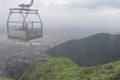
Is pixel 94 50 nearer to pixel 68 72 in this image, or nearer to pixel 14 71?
pixel 14 71

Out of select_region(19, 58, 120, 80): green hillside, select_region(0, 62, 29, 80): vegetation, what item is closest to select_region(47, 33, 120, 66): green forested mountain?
select_region(0, 62, 29, 80): vegetation

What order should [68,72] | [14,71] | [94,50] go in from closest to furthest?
[68,72] → [14,71] → [94,50]

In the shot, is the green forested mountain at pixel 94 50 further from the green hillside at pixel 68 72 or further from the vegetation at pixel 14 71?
the green hillside at pixel 68 72

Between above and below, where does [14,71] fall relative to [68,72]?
below

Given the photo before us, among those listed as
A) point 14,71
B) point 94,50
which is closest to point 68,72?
point 14,71

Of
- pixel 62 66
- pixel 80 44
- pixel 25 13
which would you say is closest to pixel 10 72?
pixel 62 66

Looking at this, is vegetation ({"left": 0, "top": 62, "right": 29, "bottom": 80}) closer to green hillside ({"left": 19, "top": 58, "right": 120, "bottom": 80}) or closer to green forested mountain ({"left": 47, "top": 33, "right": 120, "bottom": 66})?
green hillside ({"left": 19, "top": 58, "right": 120, "bottom": 80})
